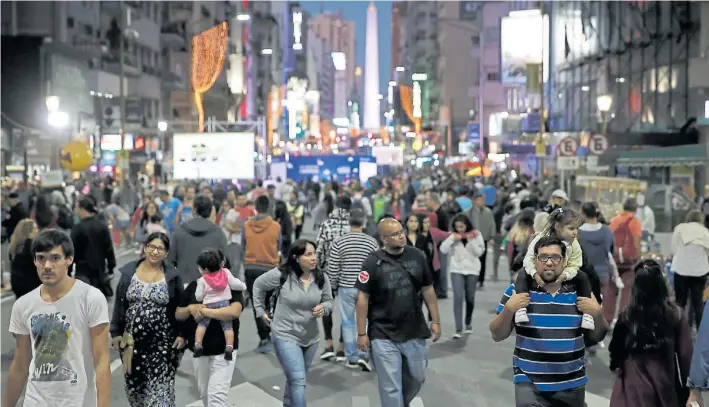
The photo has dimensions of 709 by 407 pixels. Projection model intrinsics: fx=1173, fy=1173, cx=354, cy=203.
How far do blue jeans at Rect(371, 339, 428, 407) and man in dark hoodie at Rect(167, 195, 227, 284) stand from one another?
10.4 ft

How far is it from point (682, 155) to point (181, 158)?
20570 mm

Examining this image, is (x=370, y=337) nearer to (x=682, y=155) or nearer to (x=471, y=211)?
(x=471, y=211)

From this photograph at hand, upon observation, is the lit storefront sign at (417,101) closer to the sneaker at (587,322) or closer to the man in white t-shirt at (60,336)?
the sneaker at (587,322)

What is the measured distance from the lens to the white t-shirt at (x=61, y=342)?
5.86 m

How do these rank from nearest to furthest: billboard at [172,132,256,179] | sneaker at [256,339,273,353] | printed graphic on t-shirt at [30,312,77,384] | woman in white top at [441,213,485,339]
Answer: printed graphic on t-shirt at [30,312,77,384] < sneaker at [256,339,273,353] < woman in white top at [441,213,485,339] < billboard at [172,132,256,179]

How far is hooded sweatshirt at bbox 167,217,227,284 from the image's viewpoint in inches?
436

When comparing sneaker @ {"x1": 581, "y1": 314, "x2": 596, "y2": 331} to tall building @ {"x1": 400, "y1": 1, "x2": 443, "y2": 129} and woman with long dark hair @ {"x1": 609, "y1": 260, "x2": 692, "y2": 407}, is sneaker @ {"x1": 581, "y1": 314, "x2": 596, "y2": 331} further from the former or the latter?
tall building @ {"x1": 400, "y1": 1, "x2": 443, "y2": 129}

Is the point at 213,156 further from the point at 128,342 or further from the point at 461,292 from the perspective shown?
the point at 128,342

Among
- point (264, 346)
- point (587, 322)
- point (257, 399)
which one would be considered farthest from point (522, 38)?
point (587, 322)

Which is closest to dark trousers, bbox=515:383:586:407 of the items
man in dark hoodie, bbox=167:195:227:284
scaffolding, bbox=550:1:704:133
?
man in dark hoodie, bbox=167:195:227:284

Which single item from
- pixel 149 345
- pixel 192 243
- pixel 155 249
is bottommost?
pixel 149 345

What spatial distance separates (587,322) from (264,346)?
22.8 ft

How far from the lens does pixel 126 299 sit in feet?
25.7

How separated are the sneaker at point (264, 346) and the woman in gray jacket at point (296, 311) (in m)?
4.09
